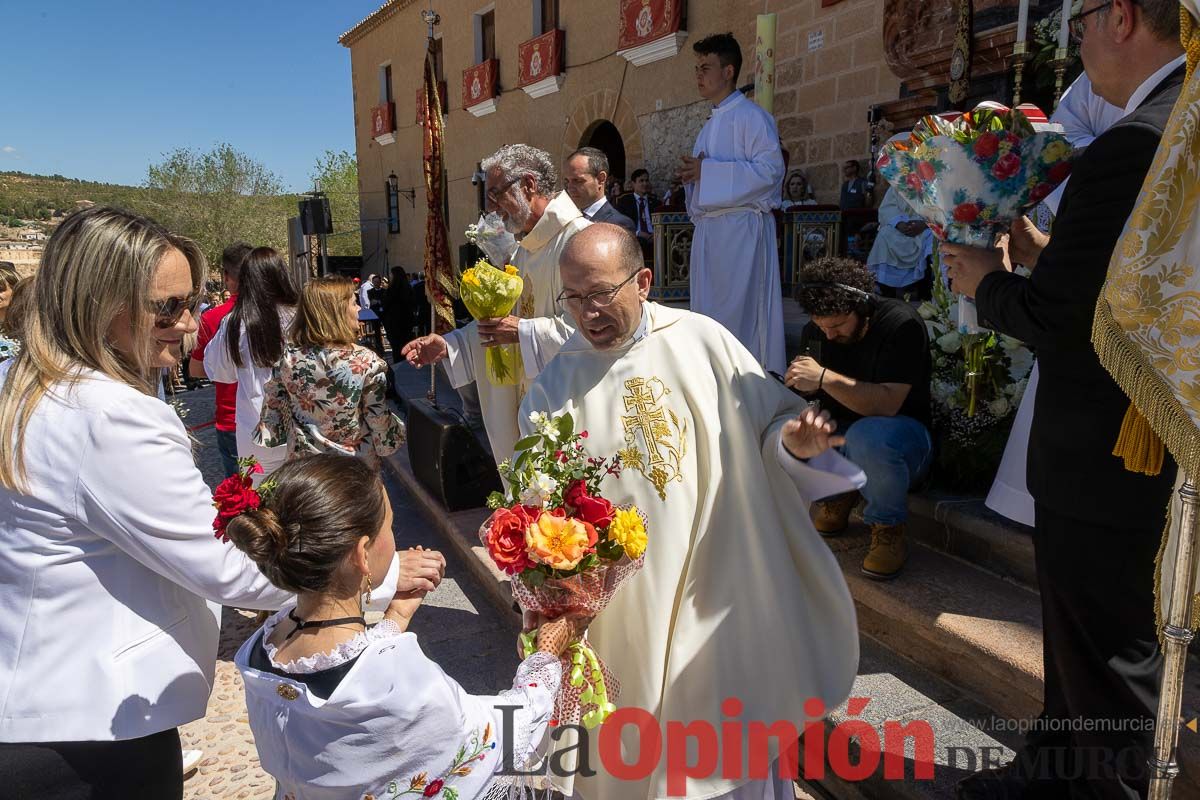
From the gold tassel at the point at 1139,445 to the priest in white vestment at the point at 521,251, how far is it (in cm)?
267

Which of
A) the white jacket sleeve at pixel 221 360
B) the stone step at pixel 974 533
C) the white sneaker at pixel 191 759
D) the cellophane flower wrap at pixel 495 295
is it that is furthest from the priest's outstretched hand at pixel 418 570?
the white jacket sleeve at pixel 221 360

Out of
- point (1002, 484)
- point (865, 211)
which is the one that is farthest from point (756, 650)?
point (865, 211)

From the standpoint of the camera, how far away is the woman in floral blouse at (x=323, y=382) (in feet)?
12.4

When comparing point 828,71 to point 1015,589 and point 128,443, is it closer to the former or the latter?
point 1015,589

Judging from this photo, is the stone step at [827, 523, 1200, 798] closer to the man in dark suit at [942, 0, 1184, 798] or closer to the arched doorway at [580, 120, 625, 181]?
the man in dark suit at [942, 0, 1184, 798]

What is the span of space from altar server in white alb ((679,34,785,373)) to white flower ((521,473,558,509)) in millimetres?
3668

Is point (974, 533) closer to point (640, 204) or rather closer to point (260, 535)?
point (260, 535)

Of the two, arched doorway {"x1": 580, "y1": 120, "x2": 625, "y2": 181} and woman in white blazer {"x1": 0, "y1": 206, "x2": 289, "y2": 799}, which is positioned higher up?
arched doorway {"x1": 580, "y1": 120, "x2": 625, "y2": 181}

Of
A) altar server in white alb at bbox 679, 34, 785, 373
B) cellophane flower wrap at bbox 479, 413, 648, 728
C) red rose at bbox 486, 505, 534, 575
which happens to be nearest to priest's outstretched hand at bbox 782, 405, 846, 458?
cellophane flower wrap at bbox 479, 413, 648, 728

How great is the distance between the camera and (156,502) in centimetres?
160

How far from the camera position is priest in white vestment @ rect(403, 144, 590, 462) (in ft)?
13.1

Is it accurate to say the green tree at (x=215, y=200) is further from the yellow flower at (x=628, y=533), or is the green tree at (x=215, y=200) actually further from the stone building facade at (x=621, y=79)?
the yellow flower at (x=628, y=533)

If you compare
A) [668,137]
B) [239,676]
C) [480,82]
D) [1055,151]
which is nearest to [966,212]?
[1055,151]

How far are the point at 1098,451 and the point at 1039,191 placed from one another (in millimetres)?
778
